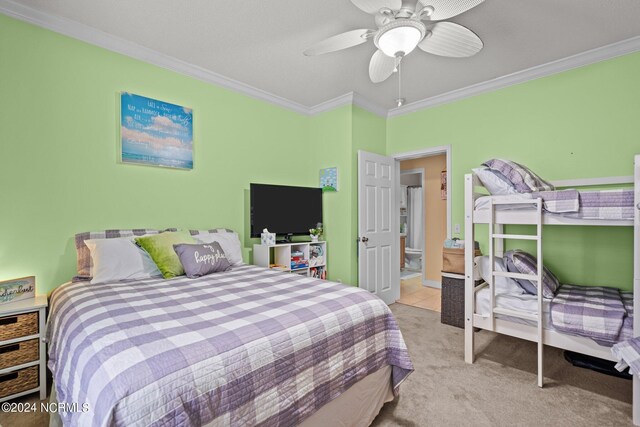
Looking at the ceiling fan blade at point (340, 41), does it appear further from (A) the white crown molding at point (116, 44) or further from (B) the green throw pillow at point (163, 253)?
(B) the green throw pillow at point (163, 253)

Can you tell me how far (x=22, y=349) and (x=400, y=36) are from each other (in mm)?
3044

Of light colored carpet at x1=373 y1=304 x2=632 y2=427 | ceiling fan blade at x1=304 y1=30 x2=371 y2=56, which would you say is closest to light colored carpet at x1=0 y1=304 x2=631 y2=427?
light colored carpet at x1=373 y1=304 x2=632 y2=427

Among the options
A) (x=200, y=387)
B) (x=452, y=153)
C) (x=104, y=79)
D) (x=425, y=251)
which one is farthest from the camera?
(x=425, y=251)

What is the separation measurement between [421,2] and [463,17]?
803mm

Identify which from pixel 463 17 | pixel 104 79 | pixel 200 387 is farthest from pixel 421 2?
pixel 104 79

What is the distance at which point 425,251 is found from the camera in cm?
528

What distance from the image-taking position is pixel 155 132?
2771 millimetres

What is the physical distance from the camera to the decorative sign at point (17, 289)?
6.49ft

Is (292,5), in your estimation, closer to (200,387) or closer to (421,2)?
(421,2)

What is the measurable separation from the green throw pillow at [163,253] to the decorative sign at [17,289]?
2.29ft

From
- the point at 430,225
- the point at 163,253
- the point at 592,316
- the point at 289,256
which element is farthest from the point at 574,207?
the point at 430,225

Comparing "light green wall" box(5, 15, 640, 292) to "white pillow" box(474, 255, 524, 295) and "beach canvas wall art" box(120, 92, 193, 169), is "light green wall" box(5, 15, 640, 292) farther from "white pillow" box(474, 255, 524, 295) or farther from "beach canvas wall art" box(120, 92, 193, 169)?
"white pillow" box(474, 255, 524, 295)

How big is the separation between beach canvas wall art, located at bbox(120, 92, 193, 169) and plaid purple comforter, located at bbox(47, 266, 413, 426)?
1287mm

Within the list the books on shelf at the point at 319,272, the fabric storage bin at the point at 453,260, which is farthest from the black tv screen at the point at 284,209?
the fabric storage bin at the point at 453,260
